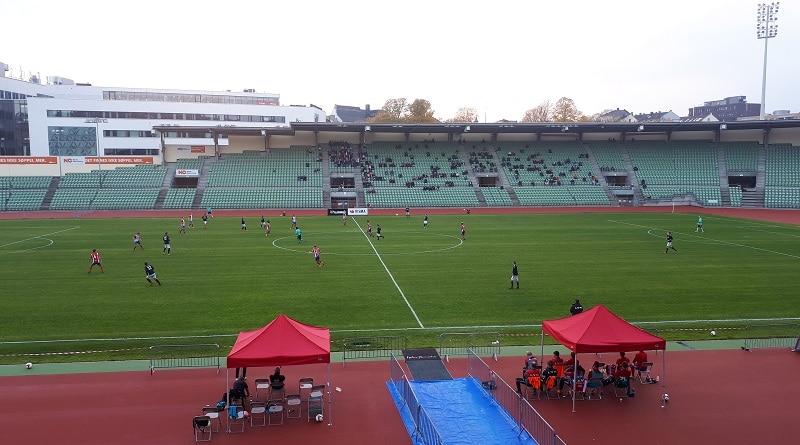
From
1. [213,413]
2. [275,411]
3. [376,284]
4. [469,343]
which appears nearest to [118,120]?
[376,284]

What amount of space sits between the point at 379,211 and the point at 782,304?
4411 cm

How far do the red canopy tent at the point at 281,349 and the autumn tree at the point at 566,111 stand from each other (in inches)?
4271

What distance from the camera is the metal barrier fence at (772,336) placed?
1766 cm

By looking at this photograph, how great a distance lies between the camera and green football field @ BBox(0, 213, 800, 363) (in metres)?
19.2

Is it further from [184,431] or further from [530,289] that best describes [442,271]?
[184,431]

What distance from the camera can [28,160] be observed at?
6700 centimetres

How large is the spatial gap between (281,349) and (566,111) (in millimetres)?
111584

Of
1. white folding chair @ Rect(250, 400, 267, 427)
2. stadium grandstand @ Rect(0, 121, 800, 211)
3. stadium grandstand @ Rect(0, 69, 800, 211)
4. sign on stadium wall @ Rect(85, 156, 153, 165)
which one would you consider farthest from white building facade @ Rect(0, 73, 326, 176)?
white folding chair @ Rect(250, 400, 267, 427)

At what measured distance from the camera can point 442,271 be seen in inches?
1126

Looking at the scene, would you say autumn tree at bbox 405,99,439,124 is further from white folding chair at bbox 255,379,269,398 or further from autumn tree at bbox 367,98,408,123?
white folding chair at bbox 255,379,269,398

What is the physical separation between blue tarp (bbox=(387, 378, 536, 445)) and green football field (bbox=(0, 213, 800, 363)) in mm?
3649

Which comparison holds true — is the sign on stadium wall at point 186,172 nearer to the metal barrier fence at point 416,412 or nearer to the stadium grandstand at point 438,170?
the stadium grandstand at point 438,170

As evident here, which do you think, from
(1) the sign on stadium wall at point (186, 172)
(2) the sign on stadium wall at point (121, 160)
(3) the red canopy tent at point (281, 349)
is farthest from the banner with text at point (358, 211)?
(3) the red canopy tent at point (281, 349)

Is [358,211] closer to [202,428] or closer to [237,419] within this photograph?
[237,419]
